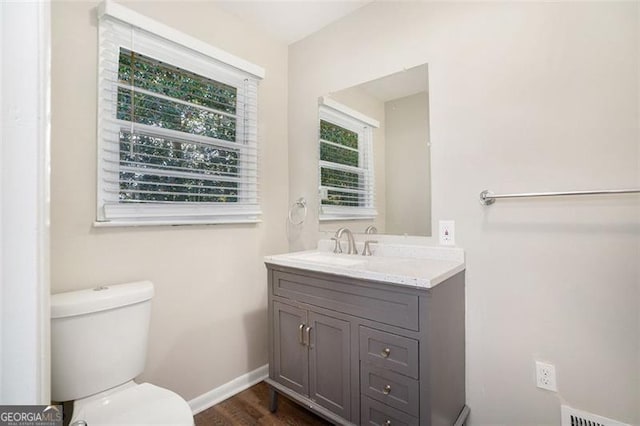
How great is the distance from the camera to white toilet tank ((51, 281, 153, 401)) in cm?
118

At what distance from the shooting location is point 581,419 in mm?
1265

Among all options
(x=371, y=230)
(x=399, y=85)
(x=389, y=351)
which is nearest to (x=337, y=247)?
(x=371, y=230)

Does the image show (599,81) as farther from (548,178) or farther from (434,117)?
(434,117)

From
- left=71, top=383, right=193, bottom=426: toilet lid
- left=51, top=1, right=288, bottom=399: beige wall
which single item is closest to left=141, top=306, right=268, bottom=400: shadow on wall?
left=51, top=1, right=288, bottom=399: beige wall

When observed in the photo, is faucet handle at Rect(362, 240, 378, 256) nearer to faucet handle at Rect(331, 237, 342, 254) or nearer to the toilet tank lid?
faucet handle at Rect(331, 237, 342, 254)

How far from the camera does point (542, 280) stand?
1.36 metres

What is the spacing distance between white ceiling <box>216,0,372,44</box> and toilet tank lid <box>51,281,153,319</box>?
171 cm

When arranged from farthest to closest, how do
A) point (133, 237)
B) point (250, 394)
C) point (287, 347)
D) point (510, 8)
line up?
point (250, 394) < point (287, 347) < point (133, 237) < point (510, 8)

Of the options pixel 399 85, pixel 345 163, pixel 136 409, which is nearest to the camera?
pixel 136 409

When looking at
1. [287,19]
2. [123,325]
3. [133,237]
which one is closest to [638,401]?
[123,325]

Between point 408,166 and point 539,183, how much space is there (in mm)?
638

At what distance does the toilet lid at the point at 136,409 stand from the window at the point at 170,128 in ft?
2.51

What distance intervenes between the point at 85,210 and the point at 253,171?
970 mm

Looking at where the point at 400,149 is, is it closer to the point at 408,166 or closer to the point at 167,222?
the point at 408,166
